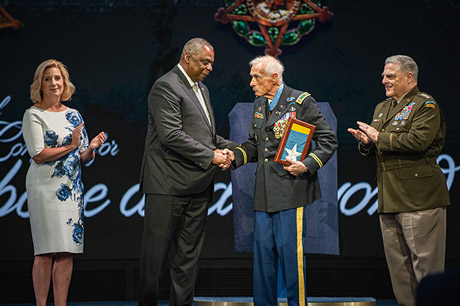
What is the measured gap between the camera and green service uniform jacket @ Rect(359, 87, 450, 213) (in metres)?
3.38

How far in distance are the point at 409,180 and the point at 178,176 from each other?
4.63 ft

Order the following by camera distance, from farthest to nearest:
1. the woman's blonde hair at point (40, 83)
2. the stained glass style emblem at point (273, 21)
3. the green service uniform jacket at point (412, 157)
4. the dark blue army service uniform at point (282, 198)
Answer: the stained glass style emblem at point (273, 21)
the woman's blonde hair at point (40, 83)
the green service uniform jacket at point (412, 157)
the dark blue army service uniform at point (282, 198)

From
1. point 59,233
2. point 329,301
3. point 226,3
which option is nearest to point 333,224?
point 329,301

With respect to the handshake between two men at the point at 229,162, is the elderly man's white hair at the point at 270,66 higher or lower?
higher

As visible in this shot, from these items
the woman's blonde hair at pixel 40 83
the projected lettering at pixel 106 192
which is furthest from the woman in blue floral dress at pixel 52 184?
the projected lettering at pixel 106 192

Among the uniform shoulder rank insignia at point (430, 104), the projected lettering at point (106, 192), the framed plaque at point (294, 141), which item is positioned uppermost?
the uniform shoulder rank insignia at point (430, 104)

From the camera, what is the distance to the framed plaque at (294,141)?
329 cm

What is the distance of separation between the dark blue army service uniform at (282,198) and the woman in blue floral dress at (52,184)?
106cm

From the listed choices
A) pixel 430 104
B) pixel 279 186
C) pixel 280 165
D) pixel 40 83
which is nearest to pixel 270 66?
pixel 280 165

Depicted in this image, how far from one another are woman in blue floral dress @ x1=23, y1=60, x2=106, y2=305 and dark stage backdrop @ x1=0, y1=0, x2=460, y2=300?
121cm

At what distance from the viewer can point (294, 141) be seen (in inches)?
131

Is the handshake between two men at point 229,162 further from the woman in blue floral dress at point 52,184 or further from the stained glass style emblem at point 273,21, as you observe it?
the stained glass style emblem at point 273,21

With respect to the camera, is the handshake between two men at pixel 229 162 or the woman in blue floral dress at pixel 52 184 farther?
the woman in blue floral dress at pixel 52 184

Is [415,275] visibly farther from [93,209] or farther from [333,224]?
[93,209]
